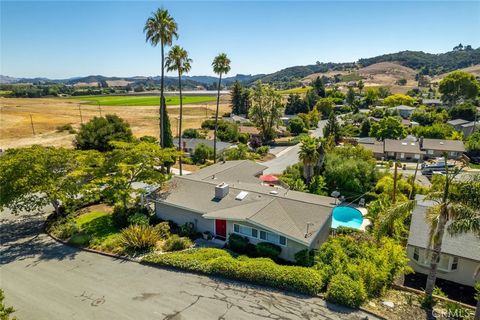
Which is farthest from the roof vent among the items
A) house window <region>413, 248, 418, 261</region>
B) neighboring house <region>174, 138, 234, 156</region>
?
neighboring house <region>174, 138, 234, 156</region>

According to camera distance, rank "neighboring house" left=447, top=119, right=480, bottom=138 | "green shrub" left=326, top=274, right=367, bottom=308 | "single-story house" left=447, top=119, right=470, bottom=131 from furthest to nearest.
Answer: "single-story house" left=447, top=119, right=470, bottom=131 → "neighboring house" left=447, top=119, right=480, bottom=138 → "green shrub" left=326, top=274, right=367, bottom=308

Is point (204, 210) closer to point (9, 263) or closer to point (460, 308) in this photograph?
point (9, 263)

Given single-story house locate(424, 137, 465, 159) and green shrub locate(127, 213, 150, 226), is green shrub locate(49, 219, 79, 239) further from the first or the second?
single-story house locate(424, 137, 465, 159)

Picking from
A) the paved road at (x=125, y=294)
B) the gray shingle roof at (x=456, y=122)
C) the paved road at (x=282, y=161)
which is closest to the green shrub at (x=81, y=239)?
the paved road at (x=125, y=294)

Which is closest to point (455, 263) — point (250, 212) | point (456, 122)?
point (250, 212)

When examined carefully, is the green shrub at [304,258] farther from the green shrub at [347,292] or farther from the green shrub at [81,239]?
the green shrub at [81,239]
